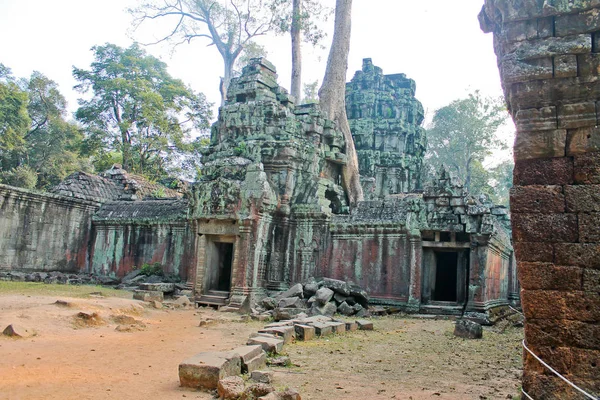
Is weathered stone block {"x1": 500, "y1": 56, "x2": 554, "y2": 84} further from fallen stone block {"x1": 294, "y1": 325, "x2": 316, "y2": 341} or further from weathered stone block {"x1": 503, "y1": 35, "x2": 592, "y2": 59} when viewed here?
fallen stone block {"x1": 294, "y1": 325, "x2": 316, "y2": 341}

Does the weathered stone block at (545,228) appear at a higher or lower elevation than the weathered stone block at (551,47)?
lower

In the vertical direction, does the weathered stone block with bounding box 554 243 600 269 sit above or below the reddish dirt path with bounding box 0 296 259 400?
above

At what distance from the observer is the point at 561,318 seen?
407 cm

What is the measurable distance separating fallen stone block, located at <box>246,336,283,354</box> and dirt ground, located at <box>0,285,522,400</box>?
224 mm

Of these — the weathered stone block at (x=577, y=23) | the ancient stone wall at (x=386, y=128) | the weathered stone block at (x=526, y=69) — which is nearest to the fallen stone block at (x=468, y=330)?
the weathered stone block at (x=526, y=69)

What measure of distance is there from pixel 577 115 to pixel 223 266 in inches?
462

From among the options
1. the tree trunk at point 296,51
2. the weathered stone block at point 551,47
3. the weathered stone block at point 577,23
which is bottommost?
the weathered stone block at point 551,47

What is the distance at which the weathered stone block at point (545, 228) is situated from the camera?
4121 mm

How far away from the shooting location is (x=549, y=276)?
4.13 meters

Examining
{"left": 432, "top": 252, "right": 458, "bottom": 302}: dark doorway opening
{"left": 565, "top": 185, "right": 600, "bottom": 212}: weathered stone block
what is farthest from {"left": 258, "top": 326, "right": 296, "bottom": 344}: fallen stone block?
{"left": 432, "top": 252, "right": 458, "bottom": 302}: dark doorway opening

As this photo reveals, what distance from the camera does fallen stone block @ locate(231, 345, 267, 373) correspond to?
5570mm

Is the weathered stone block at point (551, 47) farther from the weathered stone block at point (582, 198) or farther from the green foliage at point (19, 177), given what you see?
the green foliage at point (19, 177)

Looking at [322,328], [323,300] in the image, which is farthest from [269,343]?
[323,300]

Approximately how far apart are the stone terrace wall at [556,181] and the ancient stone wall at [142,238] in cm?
1126
